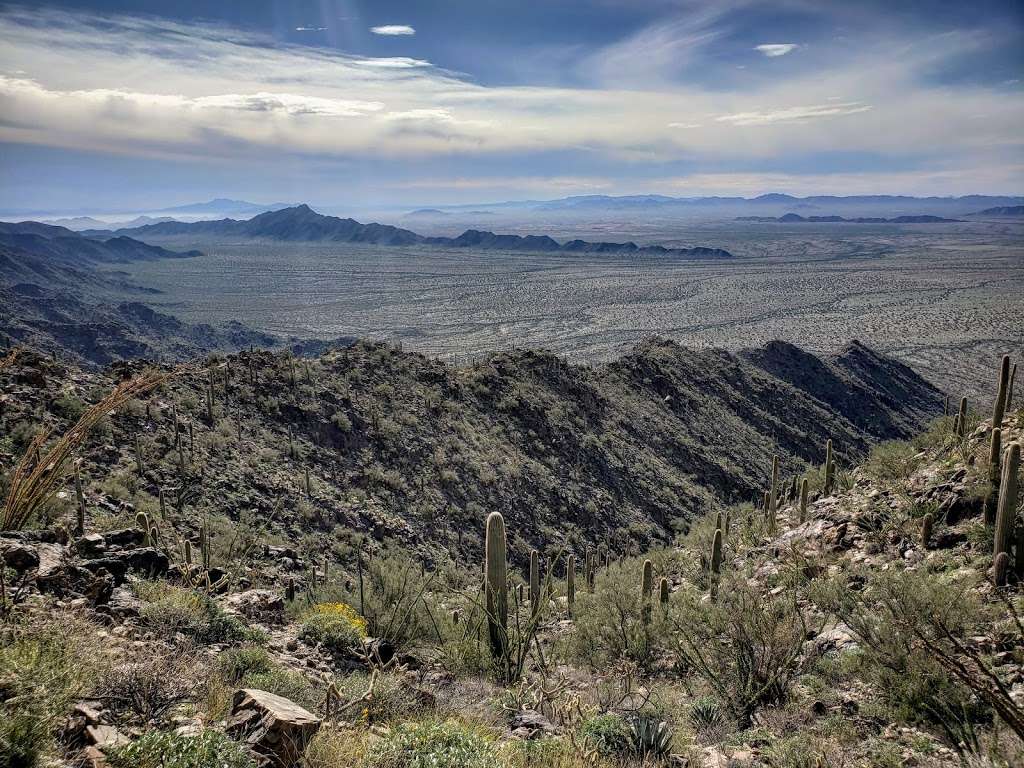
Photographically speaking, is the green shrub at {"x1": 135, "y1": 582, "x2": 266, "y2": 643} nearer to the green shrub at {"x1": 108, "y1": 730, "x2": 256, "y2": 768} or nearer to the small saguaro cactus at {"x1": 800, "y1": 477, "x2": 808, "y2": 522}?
the green shrub at {"x1": 108, "y1": 730, "x2": 256, "y2": 768}

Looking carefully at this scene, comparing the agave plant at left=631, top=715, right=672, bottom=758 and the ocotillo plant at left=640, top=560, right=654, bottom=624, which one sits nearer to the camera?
the agave plant at left=631, top=715, right=672, bottom=758

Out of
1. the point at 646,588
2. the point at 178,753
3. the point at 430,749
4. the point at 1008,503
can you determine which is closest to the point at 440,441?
the point at 646,588

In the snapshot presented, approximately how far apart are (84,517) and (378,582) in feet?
14.4

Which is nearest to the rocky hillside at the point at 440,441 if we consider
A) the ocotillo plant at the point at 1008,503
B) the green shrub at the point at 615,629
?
the green shrub at the point at 615,629

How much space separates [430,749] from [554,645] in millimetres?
4685

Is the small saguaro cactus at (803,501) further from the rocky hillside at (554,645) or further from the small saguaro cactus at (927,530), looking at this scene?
the small saguaro cactus at (927,530)

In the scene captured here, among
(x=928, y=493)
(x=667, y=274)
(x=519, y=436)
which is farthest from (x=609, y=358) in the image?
(x=667, y=274)

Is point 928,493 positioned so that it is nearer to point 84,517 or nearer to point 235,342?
point 84,517

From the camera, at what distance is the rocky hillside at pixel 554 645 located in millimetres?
3953

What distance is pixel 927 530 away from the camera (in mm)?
8211

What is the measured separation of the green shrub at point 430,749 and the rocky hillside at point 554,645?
0.02 metres

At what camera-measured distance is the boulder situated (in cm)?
379

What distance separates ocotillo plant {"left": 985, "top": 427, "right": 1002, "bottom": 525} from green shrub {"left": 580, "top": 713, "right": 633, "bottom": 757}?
226 inches

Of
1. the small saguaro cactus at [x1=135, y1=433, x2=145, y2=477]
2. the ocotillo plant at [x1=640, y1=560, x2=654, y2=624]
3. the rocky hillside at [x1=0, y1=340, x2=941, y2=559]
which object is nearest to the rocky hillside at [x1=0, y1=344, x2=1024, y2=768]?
the ocotillo plant at [x1=640, y1=560, x2=654, y2=624]
